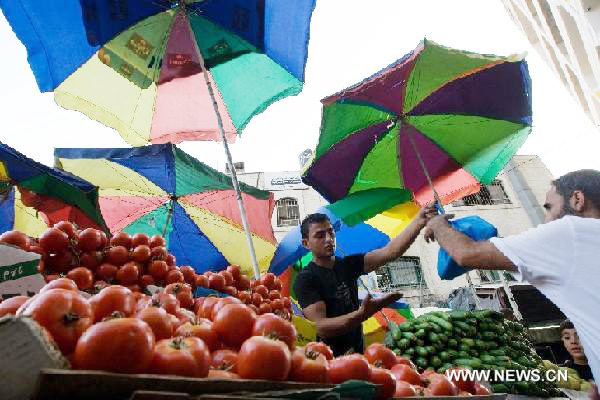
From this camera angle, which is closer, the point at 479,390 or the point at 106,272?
the point at 479,390

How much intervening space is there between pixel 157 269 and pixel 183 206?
384 centimetres

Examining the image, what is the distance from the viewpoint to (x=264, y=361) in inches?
42.3

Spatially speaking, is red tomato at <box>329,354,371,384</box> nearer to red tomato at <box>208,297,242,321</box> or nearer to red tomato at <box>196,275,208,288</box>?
red tomato at <box>208,297,242,321</box>

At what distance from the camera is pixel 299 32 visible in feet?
13.8

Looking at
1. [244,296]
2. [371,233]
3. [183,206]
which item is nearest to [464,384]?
[244,296]

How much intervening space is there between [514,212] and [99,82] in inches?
876

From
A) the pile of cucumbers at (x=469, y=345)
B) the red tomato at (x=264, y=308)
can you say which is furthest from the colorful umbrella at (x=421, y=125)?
the red tomato at (x=264, y=308)

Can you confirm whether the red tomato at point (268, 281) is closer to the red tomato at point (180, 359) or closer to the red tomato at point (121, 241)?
the red tomato at point (121, 241)

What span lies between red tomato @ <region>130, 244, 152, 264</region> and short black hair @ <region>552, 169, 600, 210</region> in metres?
2.77

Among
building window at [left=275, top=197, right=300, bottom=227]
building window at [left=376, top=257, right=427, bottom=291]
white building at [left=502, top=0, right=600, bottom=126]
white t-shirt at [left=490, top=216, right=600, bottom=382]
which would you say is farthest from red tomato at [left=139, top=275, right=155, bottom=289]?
building window at [left=275, top=197, right=300, bottom=227]

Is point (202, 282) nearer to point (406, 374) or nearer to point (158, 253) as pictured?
point (158, 253)

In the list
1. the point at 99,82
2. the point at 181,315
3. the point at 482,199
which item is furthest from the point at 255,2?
the point at 482,199

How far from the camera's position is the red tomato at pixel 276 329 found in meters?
1.28

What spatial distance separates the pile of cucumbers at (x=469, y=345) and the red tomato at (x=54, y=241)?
10.2 feet
